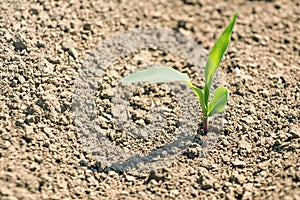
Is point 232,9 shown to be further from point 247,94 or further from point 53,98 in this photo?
point 53,98

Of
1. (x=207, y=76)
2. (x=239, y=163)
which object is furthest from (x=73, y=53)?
(x=239, y=163)

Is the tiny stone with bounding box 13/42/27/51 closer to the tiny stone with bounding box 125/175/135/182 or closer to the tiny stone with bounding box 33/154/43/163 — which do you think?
the tiny stone with bounding box 33/154/43/163

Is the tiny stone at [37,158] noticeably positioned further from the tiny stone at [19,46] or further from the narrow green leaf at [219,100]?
the narrow green leaf at [219,100]

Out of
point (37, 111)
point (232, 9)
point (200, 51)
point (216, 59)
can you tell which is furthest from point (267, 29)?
point (37, 111)

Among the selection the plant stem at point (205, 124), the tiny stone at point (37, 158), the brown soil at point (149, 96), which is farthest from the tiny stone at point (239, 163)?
the tiny stone at point (37, 158)

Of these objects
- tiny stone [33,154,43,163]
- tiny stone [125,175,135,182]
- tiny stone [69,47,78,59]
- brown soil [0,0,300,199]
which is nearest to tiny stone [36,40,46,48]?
brown soil [0,0,300,199]
